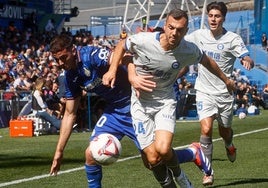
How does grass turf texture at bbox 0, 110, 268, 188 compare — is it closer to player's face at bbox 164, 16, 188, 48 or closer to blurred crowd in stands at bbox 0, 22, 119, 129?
player's face at bbox 164, 16, 188, 48

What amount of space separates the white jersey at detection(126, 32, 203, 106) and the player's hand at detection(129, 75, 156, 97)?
19 centimetres

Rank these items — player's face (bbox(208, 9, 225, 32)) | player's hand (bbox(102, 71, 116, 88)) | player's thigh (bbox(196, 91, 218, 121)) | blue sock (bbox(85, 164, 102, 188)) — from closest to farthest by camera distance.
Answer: player's hand (bbox(102, 71, 116, 88)), blue sock (bbox(85, 164, 102, 188)), player's face (bbox(208, 9, 225, 32)), player's thigh (bbox(196, 91, 218, 121))

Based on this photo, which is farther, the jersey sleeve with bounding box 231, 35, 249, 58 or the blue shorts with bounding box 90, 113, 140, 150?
the jersey sleeve with bounding box 231, 35, 249, 58

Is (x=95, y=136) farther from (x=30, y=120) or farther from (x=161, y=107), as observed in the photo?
(x=30, y=120)

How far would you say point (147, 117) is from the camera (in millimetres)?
9438

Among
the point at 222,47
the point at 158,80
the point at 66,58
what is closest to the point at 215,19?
the point at 222,47

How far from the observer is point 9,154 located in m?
17.0

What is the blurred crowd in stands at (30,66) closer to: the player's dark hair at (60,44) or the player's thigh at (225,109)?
the player's thigh at (225,109)

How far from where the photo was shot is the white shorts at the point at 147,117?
9375 mm

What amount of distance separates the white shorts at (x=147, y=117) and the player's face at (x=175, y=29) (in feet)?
2.50

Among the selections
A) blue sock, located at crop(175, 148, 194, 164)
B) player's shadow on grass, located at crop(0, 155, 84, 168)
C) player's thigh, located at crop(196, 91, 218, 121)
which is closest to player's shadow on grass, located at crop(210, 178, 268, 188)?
blue sock, located at crop(175, 148, 194, 164)

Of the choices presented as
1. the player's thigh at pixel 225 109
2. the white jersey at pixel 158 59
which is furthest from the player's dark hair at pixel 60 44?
the player's thigh at pixel 225 109

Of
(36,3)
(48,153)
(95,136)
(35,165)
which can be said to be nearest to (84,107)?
(48,153)

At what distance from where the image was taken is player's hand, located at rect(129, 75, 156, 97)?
8.93 metres
